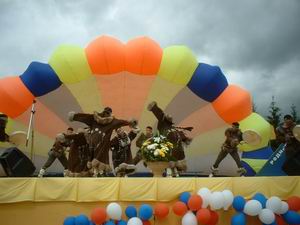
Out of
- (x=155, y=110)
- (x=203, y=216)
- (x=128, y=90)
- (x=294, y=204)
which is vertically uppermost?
(x=128, y=90)

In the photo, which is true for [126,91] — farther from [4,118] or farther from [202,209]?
[202,209]

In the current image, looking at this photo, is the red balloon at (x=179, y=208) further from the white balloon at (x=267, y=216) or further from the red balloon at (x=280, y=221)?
the red balloon at (x=280, y=221)

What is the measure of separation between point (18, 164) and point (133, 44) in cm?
467

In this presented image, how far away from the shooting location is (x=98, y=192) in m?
5.52

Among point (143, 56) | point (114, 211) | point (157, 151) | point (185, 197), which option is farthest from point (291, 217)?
point (143, 56)

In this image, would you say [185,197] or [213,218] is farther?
[185,197]

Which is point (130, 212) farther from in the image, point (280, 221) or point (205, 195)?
point (280, 221)

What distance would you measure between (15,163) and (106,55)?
13.7 ft

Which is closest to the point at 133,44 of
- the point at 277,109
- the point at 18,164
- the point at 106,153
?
the point at 106,153

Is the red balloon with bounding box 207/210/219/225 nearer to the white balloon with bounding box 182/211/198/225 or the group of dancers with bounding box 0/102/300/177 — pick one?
the white balloon with bounding box 182/211/198/225

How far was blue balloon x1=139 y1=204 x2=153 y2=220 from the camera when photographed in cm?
516

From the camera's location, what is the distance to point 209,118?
34.1 ft

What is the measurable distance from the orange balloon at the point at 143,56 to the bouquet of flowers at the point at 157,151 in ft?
10.9

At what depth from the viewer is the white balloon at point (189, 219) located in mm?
5043
